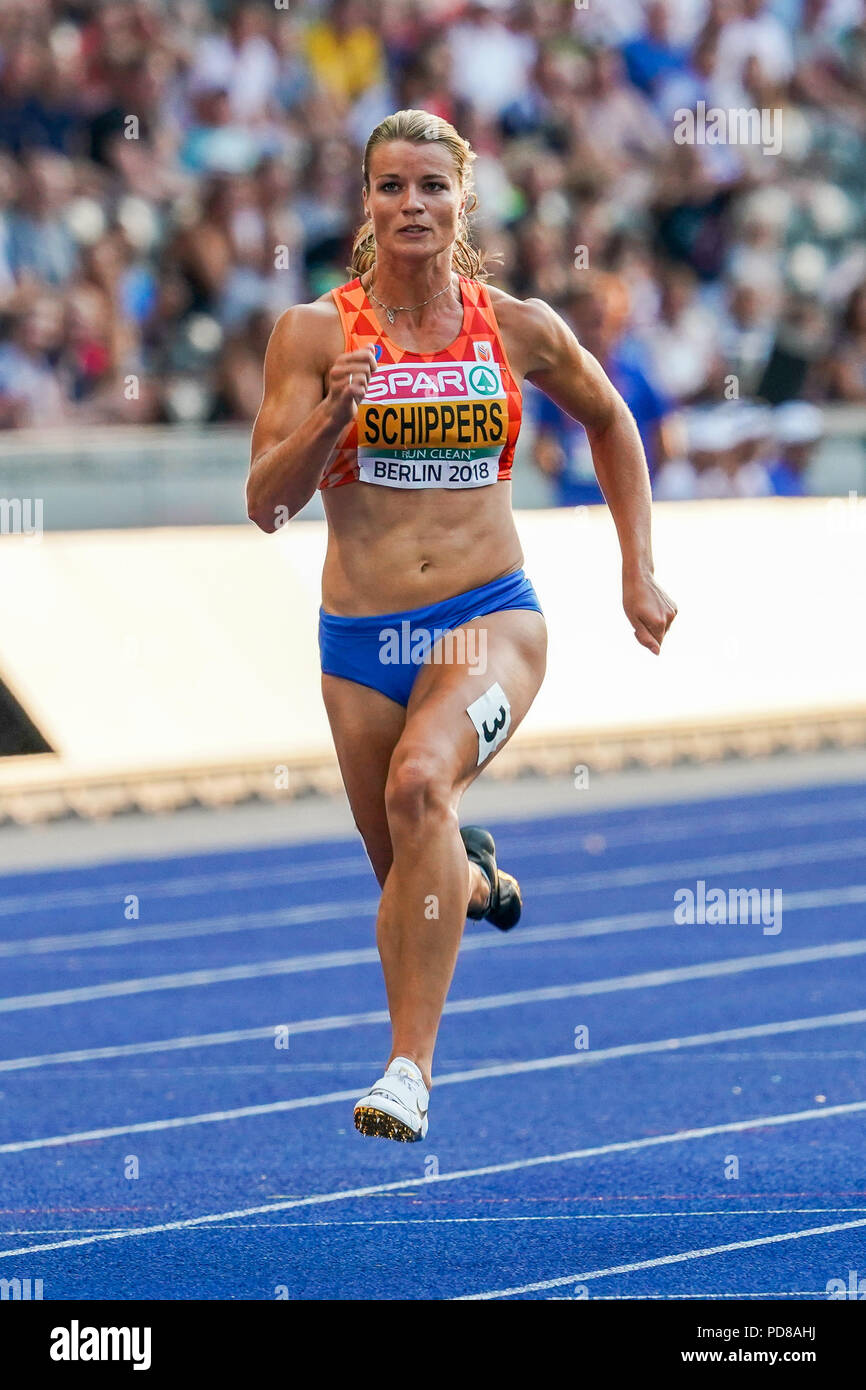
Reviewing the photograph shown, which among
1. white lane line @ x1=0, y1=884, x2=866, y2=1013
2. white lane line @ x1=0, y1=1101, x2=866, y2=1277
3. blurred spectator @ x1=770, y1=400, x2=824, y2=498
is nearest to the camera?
white lane line @ x1=0, y1=1101, x2=866, y2=1277

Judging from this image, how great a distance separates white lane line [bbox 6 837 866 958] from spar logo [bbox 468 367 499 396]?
516cm

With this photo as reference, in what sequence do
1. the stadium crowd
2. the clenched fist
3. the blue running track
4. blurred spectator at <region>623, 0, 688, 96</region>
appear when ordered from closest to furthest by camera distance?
the clenched fist, the blue running track, the stadium crowd, blurred spectator at <region>623, 0, 688, 96</region>

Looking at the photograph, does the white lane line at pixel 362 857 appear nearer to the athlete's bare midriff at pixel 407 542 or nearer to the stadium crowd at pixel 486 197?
the stadium crowd at pixel 486 197

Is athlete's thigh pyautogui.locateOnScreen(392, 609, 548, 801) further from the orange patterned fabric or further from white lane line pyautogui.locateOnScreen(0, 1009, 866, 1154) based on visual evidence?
white lane line pyautogui.locateOnScreen(0, 1009, 866, 1154)

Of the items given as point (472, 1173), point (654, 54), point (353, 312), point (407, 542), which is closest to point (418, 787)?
point (407, 542)

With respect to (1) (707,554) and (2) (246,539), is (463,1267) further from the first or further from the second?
(1) (707,554)

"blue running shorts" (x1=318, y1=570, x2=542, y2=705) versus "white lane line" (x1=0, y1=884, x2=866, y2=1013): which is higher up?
"blue running shorts" (x1=318, y1=570, x2=542, y2=705)

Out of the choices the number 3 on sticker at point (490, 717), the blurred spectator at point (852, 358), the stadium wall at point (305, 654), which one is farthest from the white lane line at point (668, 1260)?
the blurred spectator at point (852, 358)

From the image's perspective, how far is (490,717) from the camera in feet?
17.4

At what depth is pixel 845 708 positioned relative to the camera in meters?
14.2

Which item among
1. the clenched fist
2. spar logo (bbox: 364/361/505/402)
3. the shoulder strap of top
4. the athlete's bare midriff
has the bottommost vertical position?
the athlete's bare midriff

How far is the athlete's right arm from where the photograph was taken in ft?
16.1

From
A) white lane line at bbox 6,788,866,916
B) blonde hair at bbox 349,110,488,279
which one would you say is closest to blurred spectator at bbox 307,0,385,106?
white lane line at bbox 6,788,866,916

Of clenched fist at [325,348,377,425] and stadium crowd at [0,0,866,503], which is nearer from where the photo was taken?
clenched fist at [325,348,377,425]
